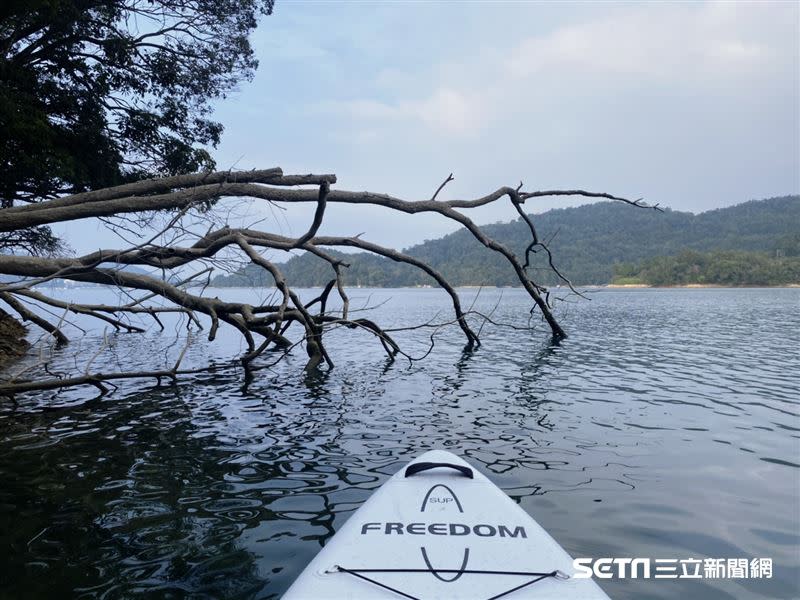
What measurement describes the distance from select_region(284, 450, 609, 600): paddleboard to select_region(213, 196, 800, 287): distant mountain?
203 feet

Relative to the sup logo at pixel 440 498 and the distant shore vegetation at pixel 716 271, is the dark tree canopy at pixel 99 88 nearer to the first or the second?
the sup logo at pixel 440 498

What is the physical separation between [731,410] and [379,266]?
199 ft

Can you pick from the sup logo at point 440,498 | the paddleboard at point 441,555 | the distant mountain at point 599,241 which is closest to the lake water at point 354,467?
the paddleboard at point 441,555

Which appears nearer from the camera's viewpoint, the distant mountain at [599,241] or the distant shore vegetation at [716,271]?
the distant mountain at [599,241]

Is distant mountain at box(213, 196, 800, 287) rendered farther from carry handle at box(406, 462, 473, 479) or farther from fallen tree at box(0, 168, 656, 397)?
carry handle at box(406, 462, 473, 479)

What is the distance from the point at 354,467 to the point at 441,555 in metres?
3.01

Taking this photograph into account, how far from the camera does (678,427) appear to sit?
7.55 meters

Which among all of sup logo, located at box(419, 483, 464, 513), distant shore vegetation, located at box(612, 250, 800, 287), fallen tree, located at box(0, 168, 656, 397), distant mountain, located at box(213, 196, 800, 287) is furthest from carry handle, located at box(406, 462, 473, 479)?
distant shore vegetation, located at box(612, 250, 800, 287)

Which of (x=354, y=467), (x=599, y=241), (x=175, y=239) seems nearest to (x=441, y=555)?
(x=354, y=467)

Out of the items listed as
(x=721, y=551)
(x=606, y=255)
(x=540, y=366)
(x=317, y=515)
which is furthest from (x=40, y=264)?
(x=606, y=255)

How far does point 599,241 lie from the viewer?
122 meters

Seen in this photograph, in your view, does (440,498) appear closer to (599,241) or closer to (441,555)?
(441,555)

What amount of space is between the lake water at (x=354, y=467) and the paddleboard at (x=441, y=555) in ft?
2.52

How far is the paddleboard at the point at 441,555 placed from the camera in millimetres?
2717
